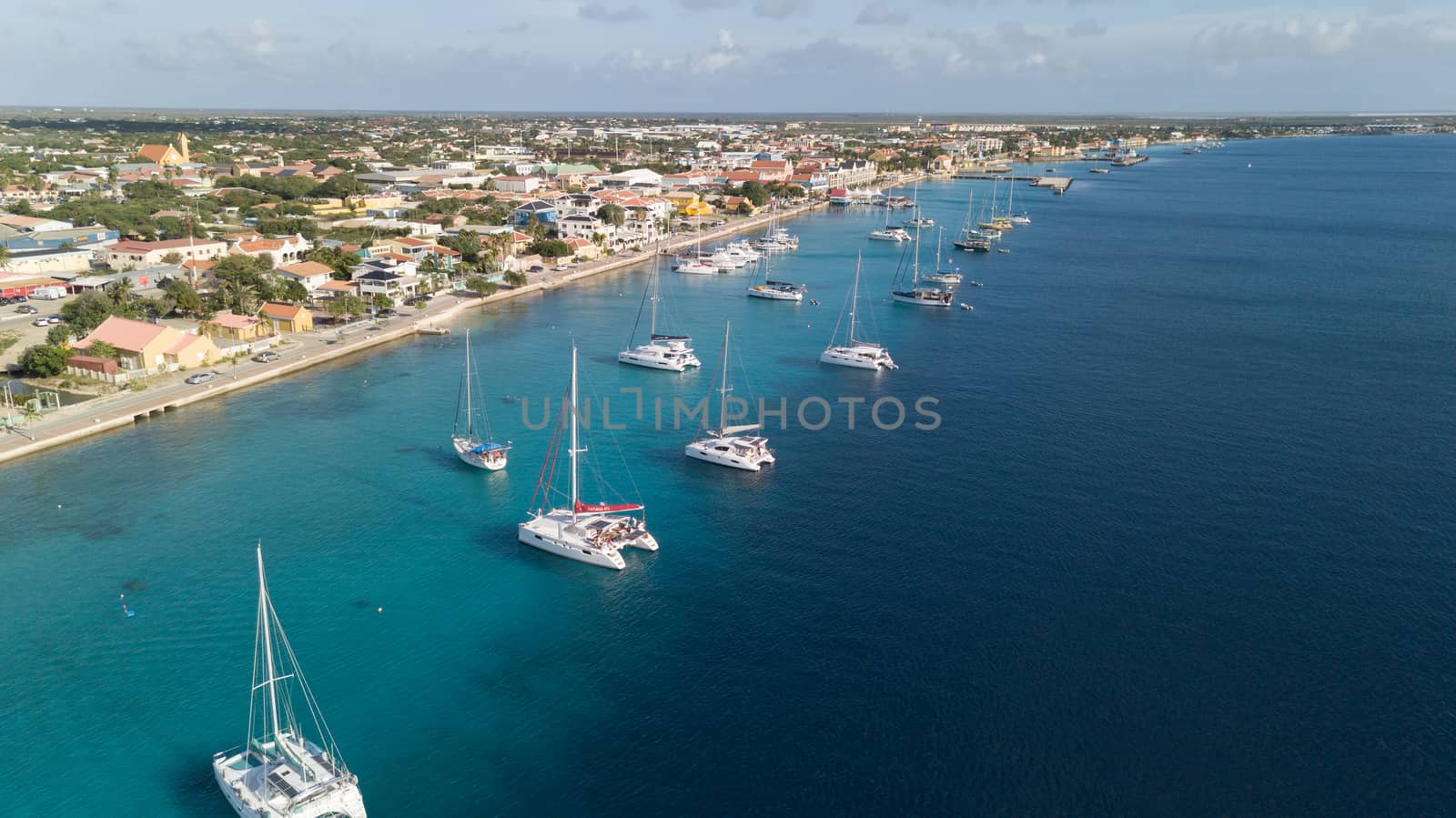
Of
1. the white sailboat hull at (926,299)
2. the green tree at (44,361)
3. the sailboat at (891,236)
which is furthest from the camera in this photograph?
the sailboat at (891,236)

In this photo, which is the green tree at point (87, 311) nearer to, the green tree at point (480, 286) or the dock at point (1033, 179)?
the green tree at point (480, 286)

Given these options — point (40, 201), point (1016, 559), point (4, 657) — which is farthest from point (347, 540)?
point (40, 201)

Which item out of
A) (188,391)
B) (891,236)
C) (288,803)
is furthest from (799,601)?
(891,236)

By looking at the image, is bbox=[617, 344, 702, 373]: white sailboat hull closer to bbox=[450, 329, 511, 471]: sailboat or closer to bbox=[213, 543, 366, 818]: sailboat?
bbox=[450, 329, 511, 471]: sailboat

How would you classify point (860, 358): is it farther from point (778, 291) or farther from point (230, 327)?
point (230, 327)

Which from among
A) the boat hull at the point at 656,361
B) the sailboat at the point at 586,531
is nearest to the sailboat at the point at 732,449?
the sailboat at the point at 586,531

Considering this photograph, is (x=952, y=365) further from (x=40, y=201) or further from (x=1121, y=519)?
(x=40, y=201)
